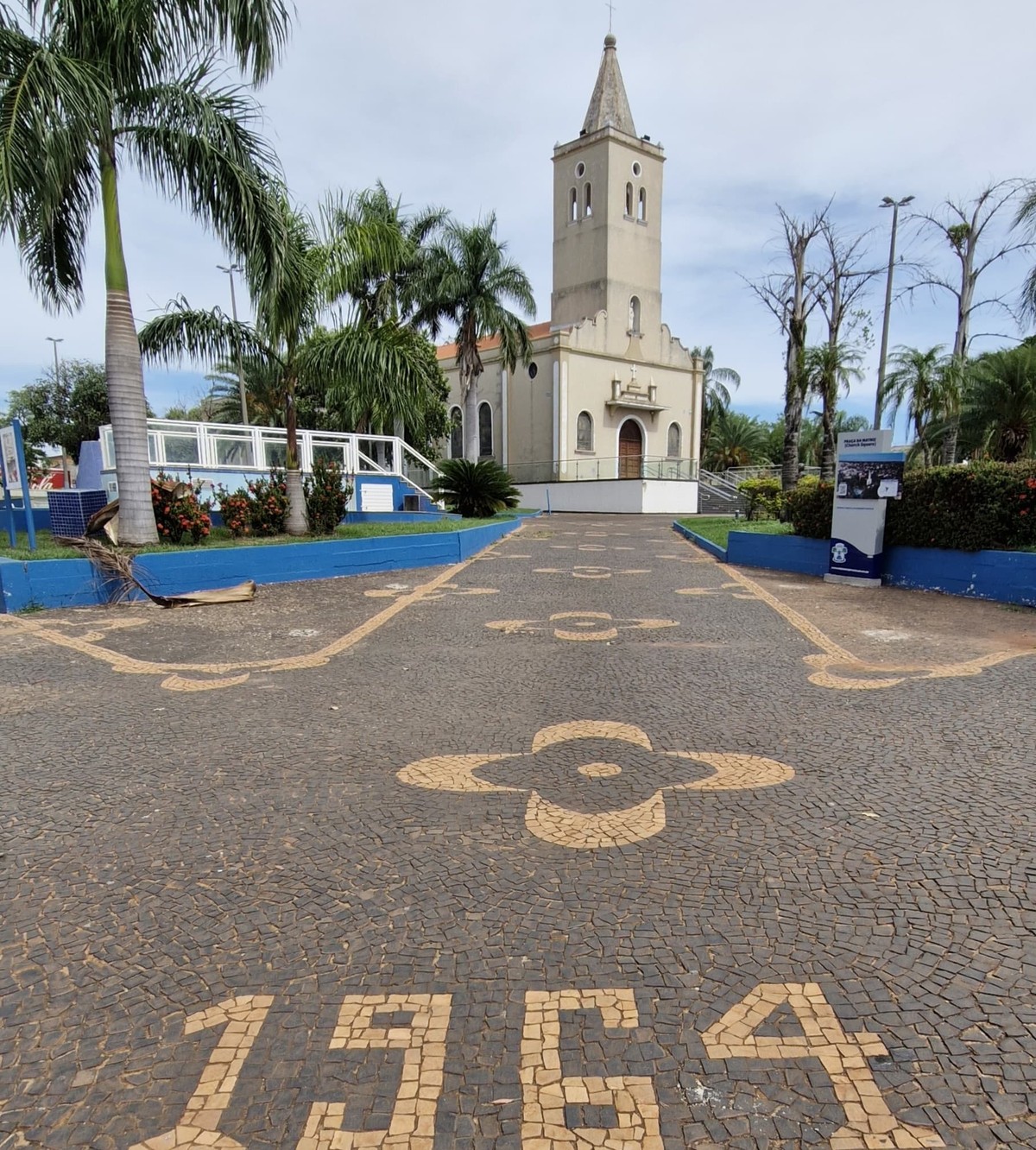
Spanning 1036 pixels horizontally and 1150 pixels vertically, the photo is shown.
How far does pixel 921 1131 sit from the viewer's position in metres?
1.66

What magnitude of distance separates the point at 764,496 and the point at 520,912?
18.7 meters

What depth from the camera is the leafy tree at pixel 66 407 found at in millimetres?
34250

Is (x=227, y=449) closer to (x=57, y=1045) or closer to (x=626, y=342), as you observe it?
(x=57, y=1045)

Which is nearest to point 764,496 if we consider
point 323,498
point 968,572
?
point 968,572

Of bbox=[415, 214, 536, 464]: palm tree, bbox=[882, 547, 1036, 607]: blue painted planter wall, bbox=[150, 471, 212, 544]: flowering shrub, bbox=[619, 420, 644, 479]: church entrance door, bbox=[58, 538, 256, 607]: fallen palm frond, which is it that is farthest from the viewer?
bbox=[619, 420, 644, 479]: church entrance door

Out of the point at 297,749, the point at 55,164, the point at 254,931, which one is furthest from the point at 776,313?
the point at 254,931

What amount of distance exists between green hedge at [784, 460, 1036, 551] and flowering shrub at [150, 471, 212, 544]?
10235 mm

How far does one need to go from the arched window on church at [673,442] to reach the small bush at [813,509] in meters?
30.9

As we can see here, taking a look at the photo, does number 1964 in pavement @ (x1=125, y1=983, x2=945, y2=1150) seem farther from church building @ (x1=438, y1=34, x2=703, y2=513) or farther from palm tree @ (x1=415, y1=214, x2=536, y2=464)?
church building @ (x1=438, y1=34, x2=703, y2=513)

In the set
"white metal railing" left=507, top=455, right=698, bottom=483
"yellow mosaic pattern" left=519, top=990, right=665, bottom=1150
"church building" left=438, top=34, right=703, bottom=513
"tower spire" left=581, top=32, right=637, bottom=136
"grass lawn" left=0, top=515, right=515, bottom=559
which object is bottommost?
"yellow mosaic pattern" left=519, top=990, right=665, bottom=1150

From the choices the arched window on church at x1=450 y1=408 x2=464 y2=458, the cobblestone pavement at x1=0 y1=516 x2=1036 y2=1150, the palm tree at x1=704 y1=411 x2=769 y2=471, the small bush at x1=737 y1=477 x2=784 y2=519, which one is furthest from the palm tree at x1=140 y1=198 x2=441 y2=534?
the palm tree at x1=704 y1=411 x2=769 y2=471

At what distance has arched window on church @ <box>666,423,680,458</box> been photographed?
42.2m

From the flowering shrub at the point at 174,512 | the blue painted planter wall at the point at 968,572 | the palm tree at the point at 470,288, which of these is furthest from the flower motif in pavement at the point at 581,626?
the palm tree at the point at 470,288

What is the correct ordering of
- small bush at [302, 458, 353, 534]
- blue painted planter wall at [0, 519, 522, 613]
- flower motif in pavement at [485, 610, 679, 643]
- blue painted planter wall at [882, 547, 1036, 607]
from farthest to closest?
small bush at [302, 458, 353, 534], blue painted planter wall at [882, 547, 1036, 607], blue painted planter wall at [0, 519, 522, 613], flower motif in pavement at [485, 610, 679, 643]
